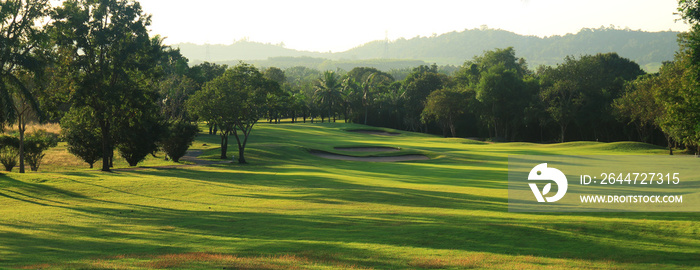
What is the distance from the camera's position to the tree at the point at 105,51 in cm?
3294

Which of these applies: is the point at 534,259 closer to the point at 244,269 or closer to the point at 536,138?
the point at 244,269

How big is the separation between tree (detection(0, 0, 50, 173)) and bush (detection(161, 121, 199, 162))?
14.4 meters

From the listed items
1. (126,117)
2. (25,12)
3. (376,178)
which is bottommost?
(376,178)

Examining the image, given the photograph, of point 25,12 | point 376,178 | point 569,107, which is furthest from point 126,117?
point 569,107

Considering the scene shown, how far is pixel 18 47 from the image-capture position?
29.8 meters

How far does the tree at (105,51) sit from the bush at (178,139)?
8821 mm

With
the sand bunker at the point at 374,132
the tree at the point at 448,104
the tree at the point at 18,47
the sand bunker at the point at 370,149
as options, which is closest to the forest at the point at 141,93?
the tree at the point at 18,47

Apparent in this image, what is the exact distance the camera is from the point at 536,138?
8969cm

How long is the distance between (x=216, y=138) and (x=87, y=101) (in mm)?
32678

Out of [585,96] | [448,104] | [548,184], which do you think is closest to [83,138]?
[548,184]

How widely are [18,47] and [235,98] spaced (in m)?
15.6

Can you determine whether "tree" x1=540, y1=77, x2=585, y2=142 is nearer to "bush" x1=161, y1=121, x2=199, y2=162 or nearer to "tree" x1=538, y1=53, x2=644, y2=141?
"tree" x1=538, y1=53, x2=644, y2=141

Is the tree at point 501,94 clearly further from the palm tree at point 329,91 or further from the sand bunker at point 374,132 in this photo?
the palm tree at point 329,91

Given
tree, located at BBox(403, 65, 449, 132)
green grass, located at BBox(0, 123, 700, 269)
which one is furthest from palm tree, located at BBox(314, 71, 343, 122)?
green grass, located at BBox(0, 123, 700, 269)
